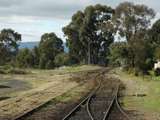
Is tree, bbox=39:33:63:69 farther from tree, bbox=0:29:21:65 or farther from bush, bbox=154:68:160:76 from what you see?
bush, bbox=154:68:160:76

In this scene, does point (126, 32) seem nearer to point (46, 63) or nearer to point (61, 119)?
point (46, 63)

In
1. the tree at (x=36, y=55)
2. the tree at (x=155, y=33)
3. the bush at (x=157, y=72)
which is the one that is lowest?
the bush at (x=157, y=72)

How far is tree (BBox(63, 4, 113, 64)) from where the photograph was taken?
403 ft

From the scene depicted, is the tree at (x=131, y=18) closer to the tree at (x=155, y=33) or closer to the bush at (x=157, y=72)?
the tree at (x=155, y=33)

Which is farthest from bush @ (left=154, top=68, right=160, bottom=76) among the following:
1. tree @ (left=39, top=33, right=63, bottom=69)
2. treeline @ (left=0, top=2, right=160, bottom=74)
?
tree @ (left=39, top=33, right=63, bottom=69)

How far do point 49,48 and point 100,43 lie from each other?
2550cm

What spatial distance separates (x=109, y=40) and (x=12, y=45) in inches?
1589

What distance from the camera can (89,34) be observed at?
407 feet

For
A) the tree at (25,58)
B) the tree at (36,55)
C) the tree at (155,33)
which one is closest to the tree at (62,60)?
the tree at (36,55)

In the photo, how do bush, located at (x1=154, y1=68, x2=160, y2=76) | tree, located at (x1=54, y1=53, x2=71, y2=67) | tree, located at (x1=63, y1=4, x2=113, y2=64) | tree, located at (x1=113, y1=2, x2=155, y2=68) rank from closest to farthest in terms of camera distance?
bush, located at (x1=154, y1=68, x2=160, y2=76) < tree, located at (x1=113, y1=2, x2=155, y2=68) < tree, located at (x1=63, y1=4, x2=113, y2=64) < tree, located at (x1=54, y1=53, x2=71, y2=67)

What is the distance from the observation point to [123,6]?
97.9 m

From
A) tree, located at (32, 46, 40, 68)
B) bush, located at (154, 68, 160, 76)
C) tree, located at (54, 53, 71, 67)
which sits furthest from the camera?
tree, located at (32, 46, 40, 68)

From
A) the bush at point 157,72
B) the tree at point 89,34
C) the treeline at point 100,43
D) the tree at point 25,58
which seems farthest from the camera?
the tree at point 25,58

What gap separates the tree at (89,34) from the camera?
123 metres
